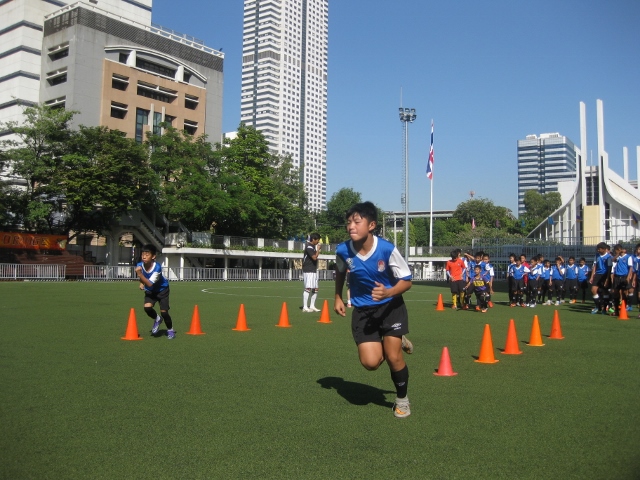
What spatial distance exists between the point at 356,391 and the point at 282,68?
189870 millimetres

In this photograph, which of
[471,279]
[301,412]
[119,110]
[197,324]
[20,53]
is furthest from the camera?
[20,53]

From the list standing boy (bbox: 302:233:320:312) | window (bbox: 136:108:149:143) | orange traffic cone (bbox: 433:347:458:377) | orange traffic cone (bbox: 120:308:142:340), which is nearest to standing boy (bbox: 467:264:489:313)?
standing boy (bbox: 302:233:320:312)

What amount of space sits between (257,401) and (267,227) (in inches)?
2143

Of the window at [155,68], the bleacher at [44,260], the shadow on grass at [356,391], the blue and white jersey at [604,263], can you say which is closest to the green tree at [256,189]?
the bleacher at [44,260]

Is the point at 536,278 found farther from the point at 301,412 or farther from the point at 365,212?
the point at 301,412

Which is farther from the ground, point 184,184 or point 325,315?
point 184,184

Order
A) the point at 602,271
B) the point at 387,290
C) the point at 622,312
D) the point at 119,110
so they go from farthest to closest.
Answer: the point at 119,110
the point at 602,271
the point at 622,312
the point at 387,290

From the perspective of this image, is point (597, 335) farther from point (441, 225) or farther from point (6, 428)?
point (441, 225)

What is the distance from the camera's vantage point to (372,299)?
5703 mm

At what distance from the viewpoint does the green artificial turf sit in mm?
4227

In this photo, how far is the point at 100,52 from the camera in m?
61.5

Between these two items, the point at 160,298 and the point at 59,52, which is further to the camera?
the point at 59,52

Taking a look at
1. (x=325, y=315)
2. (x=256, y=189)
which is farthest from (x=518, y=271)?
(x=256, y=189)

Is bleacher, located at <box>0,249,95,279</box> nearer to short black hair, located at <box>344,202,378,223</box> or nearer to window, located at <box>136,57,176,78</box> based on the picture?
window, located at <box>136,57,176,78</box>
